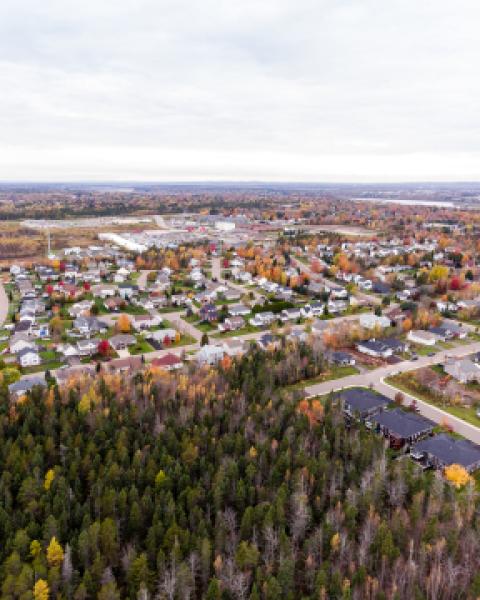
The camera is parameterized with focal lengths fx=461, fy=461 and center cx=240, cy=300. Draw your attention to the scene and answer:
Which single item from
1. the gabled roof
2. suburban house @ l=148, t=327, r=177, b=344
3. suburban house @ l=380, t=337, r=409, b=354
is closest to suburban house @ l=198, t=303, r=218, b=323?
suburban house @ l=148, t=327, r=177, b=344

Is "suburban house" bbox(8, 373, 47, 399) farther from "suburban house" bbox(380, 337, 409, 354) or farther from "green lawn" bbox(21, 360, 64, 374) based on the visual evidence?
"suburban house" bbox(380, 337, 409, 354)

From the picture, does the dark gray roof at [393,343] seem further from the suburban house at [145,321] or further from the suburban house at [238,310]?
the suburban house at [145,321]

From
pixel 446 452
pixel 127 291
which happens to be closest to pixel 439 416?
pixel 446 452

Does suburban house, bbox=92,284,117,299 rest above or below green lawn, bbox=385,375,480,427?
above

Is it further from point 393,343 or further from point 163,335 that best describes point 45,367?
point 393,343

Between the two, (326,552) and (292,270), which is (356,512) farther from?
(292,270)

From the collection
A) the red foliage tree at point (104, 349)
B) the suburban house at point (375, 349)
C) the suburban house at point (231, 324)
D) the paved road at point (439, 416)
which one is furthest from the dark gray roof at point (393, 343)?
the red foliage tree at point (104, 349)
